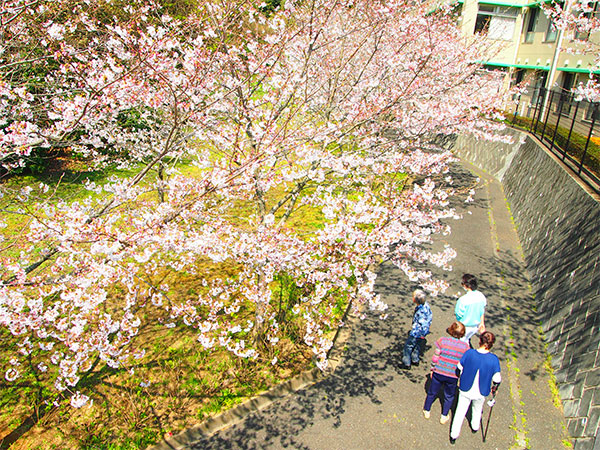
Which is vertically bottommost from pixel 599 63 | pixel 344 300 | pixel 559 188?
pixel 344 300

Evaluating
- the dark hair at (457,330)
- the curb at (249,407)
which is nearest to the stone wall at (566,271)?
the dark hair at (457,330)

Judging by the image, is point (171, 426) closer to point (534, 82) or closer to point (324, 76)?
point (324, 76)

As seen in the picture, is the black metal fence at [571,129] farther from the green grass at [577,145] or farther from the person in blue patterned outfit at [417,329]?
the person in blue patterned outfit at [417,329]

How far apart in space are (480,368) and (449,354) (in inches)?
16.9

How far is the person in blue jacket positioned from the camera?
202 inches

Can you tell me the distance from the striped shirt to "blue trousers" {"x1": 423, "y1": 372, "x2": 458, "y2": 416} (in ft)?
0.32

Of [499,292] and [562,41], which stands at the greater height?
[562,41]

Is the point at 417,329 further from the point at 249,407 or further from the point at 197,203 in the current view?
the point at 197,203

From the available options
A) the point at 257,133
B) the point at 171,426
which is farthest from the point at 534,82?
the point at 171,426

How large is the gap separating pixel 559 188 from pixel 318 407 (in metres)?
8.82

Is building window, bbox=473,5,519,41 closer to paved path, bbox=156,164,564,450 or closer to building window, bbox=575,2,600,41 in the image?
building window, bbox=575,2,600,41

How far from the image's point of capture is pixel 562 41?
2162 centimetres

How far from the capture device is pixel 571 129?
10.8m

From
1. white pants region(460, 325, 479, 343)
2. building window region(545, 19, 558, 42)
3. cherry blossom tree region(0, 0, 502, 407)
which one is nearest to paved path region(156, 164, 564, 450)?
cherry blossom tree region(0, 0, 502, 407)
